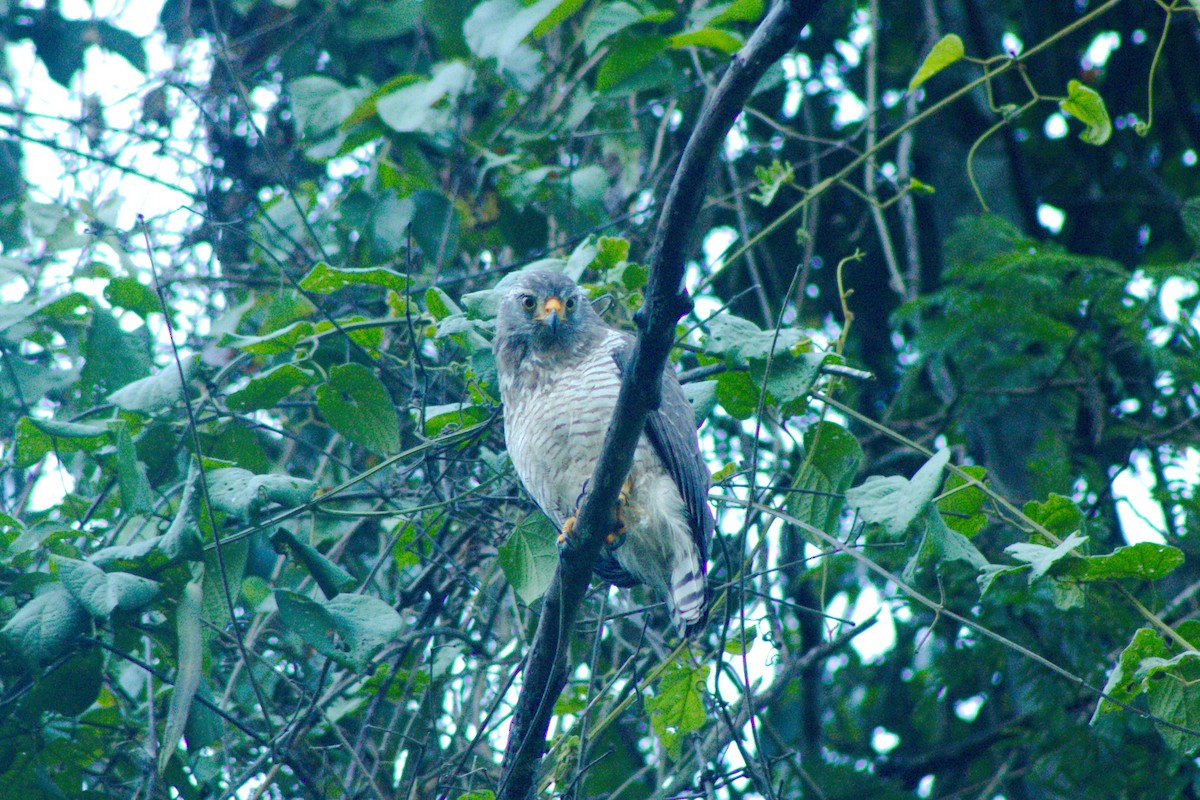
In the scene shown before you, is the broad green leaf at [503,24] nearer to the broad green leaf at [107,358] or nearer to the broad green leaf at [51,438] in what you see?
the broad green leaf at [107,358]

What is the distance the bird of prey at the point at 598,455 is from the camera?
2.91m

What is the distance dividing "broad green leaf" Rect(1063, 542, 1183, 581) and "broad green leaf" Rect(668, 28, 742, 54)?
6.99 ft

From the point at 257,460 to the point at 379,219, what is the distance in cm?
109

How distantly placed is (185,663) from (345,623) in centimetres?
39

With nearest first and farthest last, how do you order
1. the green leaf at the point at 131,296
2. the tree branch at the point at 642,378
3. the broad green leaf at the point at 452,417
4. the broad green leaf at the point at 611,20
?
the tree branch at the point at 642,378 < the broad green leaf at the point at 452,417 < the green leaf at the point at 131,296 < the broad green leaf at the point at 611,20

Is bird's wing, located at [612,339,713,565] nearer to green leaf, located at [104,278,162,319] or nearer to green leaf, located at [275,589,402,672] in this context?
green leaf, located at [275,589,402,672]

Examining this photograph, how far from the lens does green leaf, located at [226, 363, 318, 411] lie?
284cm

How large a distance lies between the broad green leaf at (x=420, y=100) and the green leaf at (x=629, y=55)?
1.69 ft

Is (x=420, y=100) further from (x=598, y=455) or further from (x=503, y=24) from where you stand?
(x=598, y=455)

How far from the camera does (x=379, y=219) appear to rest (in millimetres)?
3730

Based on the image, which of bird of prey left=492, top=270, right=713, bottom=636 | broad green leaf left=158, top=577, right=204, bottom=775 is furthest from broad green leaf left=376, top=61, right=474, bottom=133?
broad green leaf left=158, top=577, right=204, bottom=775

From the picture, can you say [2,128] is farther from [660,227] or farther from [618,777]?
[618,777]

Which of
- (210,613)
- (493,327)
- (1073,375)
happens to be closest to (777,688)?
(493,327)

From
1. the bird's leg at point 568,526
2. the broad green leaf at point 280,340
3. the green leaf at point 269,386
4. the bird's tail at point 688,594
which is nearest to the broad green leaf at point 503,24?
the broad green leaf at point 280,340
